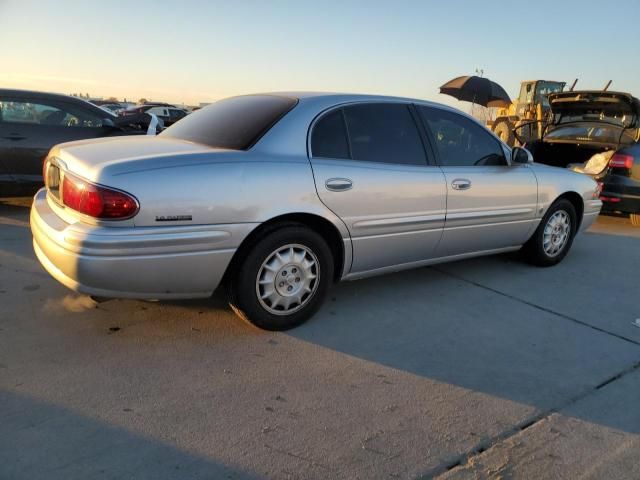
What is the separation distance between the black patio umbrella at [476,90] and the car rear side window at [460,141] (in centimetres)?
902

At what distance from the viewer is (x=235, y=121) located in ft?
11.0

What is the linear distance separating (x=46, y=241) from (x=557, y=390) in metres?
2.86

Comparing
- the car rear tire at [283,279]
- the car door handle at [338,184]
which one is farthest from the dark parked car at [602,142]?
the car rear tire at [283,279]

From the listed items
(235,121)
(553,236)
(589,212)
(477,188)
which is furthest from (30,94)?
(589,212)

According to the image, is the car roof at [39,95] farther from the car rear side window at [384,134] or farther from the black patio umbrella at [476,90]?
the black patio umbrella at [476,90]

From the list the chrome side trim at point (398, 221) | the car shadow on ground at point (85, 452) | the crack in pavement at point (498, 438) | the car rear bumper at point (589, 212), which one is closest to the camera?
the car shadow on ground at point (85, 452)

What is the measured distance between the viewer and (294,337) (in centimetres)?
314

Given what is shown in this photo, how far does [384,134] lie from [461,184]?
A: 2.44 ft

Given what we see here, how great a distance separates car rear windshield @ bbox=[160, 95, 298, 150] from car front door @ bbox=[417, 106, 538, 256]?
120cm

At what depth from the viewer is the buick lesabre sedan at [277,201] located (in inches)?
103

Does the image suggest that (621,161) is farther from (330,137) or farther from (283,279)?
(283,279)

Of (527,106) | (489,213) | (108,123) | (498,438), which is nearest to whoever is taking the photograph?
(498,438)

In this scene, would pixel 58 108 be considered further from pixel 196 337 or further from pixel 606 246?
pixel 606 246

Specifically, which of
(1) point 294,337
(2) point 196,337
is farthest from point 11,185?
(1) point 294,337
